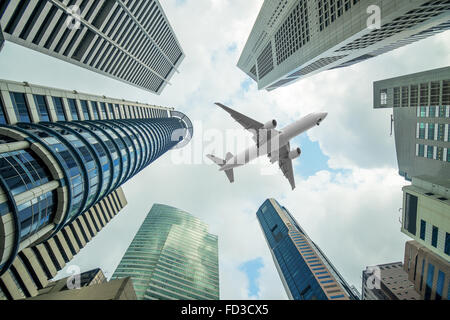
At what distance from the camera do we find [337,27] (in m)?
32.6

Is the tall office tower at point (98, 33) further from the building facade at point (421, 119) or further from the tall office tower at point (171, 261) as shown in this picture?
the building facade at point (421, 119)

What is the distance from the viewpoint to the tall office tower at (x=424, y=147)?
3128cm

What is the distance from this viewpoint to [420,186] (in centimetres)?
3631

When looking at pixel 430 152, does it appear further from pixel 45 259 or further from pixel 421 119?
pixel 45 259

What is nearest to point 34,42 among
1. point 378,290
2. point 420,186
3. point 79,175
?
point 79,175

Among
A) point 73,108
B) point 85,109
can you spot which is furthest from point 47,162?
point 85,109

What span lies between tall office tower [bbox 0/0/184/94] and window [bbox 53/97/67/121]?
41.1 ft

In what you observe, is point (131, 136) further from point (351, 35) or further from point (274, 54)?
point (274, 54)

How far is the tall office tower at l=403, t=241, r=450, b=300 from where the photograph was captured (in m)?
38.7

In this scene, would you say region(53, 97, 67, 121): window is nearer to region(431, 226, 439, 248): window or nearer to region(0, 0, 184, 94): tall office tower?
region(0, 0, 184, 94): tall office tower

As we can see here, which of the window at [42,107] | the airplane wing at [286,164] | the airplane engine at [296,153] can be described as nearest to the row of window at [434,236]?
the airplane wing at [286,164]

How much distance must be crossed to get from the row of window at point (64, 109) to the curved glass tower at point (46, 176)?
3163mm

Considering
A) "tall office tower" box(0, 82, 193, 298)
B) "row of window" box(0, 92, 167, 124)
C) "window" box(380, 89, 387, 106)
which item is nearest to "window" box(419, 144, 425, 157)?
"window" box(380, 89, 387, 106)
